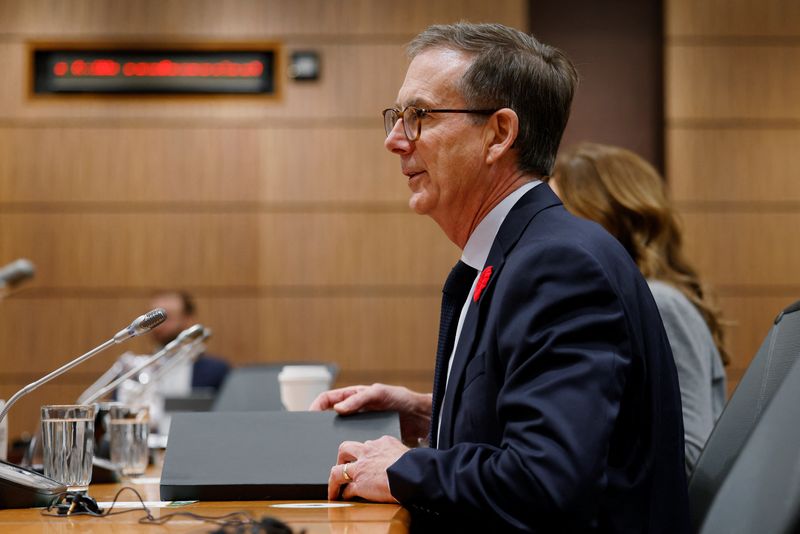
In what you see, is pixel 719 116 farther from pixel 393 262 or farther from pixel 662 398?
pixel 662 398

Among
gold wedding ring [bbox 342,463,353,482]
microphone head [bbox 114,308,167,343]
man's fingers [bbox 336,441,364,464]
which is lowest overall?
gold wedding ring [bbox 342,463,353,482]

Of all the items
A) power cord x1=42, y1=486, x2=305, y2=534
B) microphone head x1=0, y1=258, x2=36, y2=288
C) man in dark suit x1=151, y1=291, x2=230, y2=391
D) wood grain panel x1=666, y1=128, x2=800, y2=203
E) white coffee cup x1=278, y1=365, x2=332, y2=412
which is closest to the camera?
power cord x1=42, y1=486, x2=305, y2=534

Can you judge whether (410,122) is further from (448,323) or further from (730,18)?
(730,18)

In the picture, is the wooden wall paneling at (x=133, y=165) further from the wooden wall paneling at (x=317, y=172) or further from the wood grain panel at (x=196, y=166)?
the wooden wall paneling at (x=317, y=172)

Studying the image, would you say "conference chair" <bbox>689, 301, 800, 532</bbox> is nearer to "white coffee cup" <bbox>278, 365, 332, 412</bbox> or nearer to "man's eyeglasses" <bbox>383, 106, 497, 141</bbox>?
"man's eyeglasses" <bbox>383, 106, 497, 141</bbox>

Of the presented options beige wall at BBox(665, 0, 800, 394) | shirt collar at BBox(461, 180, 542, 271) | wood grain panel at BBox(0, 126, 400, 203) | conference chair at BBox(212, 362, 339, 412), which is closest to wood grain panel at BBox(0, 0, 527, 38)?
wood grain panel at BBox(0, 126, 400, 203)

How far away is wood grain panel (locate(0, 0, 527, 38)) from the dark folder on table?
480cm

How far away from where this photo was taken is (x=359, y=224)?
6.16 metres

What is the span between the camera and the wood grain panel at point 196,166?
6172 millimetres

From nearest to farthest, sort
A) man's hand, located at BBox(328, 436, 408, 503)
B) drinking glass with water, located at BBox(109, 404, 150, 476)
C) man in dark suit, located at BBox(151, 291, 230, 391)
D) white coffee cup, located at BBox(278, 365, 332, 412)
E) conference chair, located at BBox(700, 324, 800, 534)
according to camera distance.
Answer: conference chair, located at BBox(700, 324, 800, 534) < man's hand, located at BBox(328, 436, 408, 503) < drinking glass with water, located at BBox(109, 404, 150, 476) < white coffee cup, located at BBox(278, 365, 332, 412) < man in dark suit, located at BBox(151, 291, 230, 391)

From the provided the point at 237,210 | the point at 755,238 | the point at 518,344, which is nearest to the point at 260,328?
the point at 237,210

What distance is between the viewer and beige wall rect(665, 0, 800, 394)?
6.09 meters

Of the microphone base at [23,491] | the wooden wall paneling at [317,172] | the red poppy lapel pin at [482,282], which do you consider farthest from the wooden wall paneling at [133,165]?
the red poppy lapel pin at [482,282]

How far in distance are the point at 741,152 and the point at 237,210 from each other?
3.06 m
